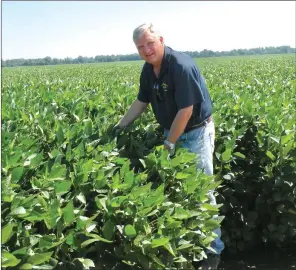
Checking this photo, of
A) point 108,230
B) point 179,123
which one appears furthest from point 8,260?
point 179,123

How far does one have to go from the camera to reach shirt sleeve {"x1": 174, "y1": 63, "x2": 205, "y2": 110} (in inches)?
143

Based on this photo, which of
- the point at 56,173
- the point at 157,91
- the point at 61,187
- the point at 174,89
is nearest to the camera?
the point at 61,187

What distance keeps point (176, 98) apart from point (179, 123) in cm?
21

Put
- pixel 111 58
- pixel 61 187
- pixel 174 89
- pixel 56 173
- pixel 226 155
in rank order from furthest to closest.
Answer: pixel 111 58 → pixel 226 155 → pixel 174 89 → pixel 56 173 → pixel 61 187

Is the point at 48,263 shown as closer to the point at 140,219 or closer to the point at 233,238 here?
the point at 140,219

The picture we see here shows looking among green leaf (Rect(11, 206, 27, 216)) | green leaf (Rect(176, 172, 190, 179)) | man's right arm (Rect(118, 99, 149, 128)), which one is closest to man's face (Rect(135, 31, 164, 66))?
man's right arm (Rect(118, 99, 149, 128))

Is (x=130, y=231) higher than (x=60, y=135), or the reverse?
(x=60, y=135)

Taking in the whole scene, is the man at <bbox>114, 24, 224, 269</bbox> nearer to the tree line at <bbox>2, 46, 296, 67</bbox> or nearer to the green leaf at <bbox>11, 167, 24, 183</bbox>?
the green leaf at <bbox>11, 167, 24, 183</bbox>

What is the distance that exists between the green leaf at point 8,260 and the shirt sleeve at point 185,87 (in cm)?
203

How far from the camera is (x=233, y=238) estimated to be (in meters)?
4.62

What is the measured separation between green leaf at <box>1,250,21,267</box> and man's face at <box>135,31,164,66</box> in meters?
2.17

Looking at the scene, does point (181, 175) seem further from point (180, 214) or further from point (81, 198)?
point (81, 198)

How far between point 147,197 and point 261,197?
2221 mm

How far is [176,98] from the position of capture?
3.67m
